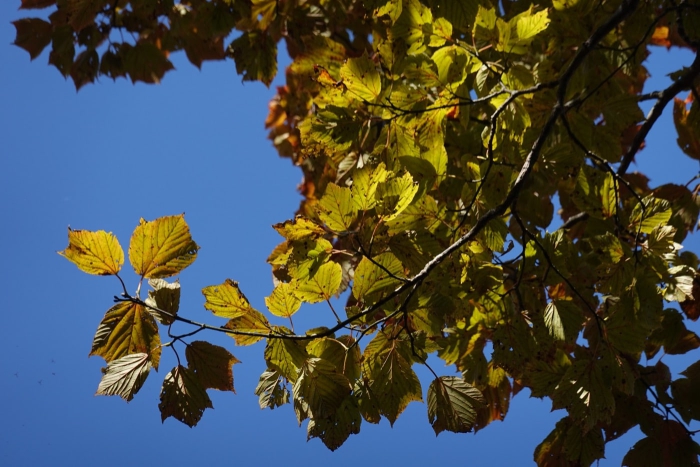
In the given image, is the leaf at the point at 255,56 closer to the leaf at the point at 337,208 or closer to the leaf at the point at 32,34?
the leaf at the point at 32,34

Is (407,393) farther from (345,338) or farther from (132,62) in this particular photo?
(132,62)

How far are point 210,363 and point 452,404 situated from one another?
39 centimetres

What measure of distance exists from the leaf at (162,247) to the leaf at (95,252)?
2 centimetres

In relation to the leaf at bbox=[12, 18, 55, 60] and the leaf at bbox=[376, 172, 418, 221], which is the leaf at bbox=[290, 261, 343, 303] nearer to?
the leaf at bbox=[376, 172, 418, 221]

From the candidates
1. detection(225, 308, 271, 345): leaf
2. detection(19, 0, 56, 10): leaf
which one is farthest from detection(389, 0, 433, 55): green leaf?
detection(19, 0, 56, 10): leaf

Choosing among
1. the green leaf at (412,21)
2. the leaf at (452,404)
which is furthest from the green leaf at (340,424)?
the green leaf at (412,21)

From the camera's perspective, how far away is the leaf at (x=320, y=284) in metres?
0.82

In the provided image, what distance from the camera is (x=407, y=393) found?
2.80 feet

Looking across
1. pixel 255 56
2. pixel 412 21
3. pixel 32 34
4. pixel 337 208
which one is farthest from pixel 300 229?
pixel 32 34

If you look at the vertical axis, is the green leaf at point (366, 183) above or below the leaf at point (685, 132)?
below

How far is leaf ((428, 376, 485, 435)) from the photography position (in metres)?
0.86

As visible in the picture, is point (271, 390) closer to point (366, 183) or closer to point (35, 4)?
point (366, 183)

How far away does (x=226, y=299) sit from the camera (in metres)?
0.80

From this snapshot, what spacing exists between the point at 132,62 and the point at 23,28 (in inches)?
14.2
